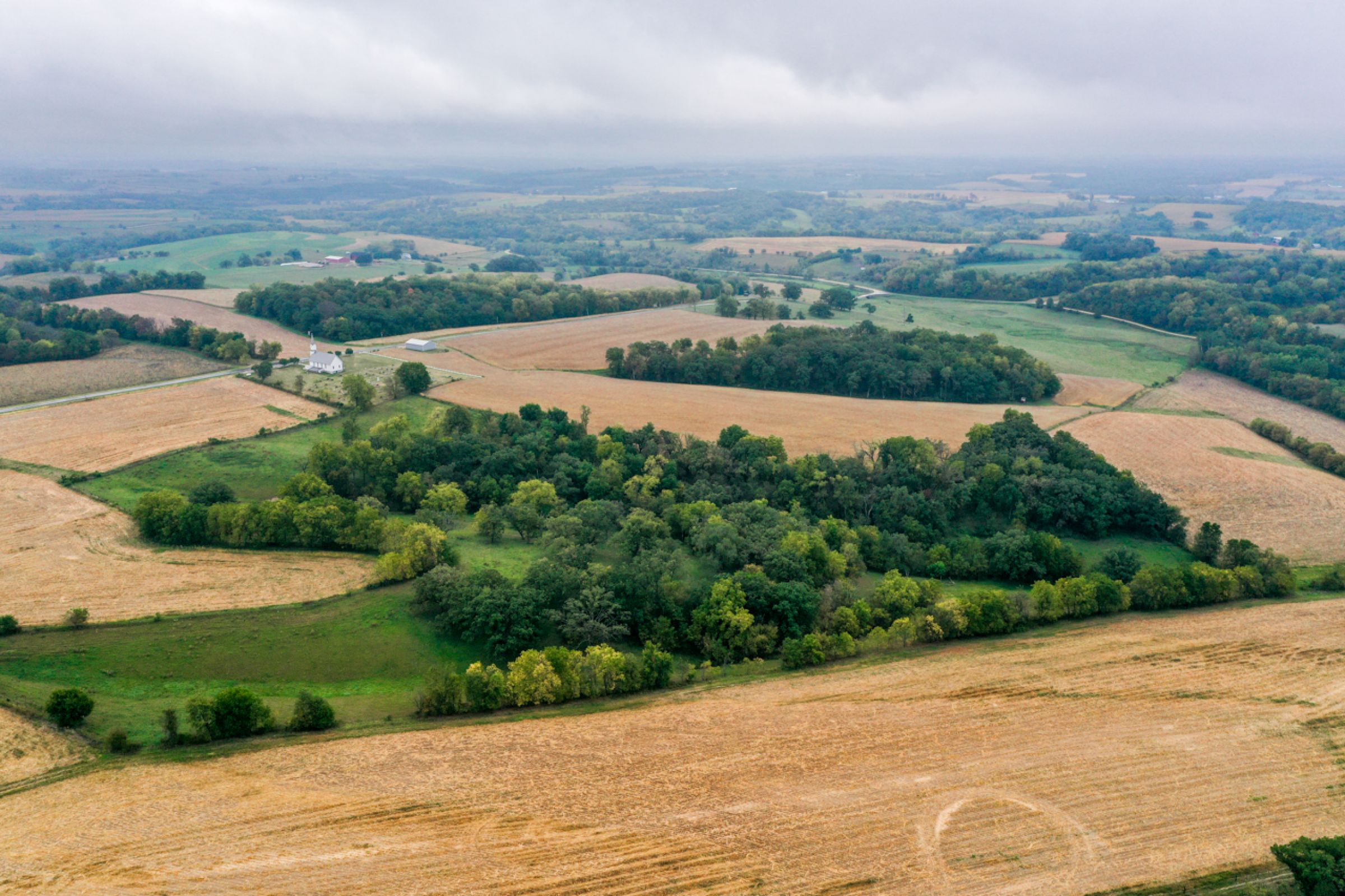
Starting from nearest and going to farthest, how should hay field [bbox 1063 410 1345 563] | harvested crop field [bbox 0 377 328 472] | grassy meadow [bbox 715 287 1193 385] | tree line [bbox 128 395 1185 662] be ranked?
tree line [bbox 128 395 1185 662], hay field [bbox 1063 410 1345 563], harvested crop field [bbox 0 377 328 472], grassy meadow [bbox 715 287 1193 385]

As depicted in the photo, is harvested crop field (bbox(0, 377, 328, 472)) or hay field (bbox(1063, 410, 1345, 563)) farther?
harvested crop field (bbox(0, 377, 328, 472))

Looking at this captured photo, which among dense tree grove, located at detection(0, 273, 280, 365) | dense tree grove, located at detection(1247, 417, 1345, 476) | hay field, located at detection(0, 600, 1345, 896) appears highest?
dense tree grove, located at detection(0, 273, 280, 365)

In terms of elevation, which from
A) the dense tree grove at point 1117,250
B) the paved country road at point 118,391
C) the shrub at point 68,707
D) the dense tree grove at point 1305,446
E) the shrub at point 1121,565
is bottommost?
the shrub at point 1121,565

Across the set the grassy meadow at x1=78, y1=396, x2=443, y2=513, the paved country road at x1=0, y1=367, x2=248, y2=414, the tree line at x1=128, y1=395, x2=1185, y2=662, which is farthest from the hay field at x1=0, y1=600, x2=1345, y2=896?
the paved country road at x1=0, y1=367, x2=248, y2=414

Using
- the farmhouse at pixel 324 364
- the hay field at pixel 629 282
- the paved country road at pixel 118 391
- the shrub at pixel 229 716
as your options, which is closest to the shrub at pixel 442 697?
the shrub at pixel 229 716

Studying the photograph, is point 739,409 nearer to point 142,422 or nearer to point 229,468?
point 229,468

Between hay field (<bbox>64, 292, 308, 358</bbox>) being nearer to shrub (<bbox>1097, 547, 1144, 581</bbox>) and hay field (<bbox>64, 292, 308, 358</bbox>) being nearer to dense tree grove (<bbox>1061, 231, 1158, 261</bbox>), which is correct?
shrub (<bbox>1097, 547, 1144, 581</bbox>)

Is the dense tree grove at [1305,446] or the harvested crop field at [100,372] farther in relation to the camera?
the harvested crop field at [100,372]

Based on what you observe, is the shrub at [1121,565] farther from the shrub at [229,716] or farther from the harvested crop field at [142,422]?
the harvested crop field at [142,422]
